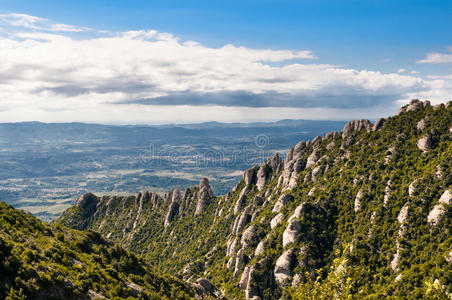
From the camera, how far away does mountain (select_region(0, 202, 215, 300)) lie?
3216cm

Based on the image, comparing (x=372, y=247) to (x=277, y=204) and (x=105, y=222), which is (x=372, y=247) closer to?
(x=277, y=204)

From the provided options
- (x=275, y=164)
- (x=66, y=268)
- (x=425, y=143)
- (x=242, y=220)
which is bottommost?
(x=242, y=220)

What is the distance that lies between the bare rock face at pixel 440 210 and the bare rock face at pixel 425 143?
23.1m

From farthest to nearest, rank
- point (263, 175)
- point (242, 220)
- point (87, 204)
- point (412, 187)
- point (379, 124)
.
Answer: point (87, 204), point (263, 175), point (242, 220), point (379, 124), point (412, 187)

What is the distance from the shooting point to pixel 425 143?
3745 inches

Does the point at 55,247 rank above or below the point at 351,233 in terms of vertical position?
above

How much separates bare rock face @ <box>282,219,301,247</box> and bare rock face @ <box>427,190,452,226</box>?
115 ft

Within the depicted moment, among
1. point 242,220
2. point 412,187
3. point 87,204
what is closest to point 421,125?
point 412,187

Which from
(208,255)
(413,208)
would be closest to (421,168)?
(413,208)

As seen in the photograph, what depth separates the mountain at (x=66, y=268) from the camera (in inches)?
1266

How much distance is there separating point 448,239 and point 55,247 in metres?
79.7

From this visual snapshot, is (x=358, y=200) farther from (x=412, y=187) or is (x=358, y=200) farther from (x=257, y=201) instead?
(x=257, y=201)

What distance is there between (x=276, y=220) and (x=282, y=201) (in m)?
8.73

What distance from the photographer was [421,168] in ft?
293
